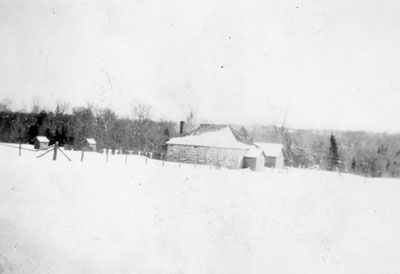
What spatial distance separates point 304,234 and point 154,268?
16.4 feet

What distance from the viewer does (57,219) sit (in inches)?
407

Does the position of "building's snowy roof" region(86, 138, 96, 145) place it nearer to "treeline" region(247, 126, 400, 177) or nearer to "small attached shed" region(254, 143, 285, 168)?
"treeline" region(247, 126, 400, 177)

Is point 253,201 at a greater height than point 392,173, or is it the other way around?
point 392,173

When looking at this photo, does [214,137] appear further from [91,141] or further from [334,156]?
[91,141]

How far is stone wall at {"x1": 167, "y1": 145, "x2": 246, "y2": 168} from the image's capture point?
985 inches

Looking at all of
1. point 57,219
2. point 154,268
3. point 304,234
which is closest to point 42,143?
point 57,219

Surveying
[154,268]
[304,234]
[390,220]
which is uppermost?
[390,220]

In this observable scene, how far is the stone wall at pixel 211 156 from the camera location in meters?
25.0

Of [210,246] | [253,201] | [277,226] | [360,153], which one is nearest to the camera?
[210,246]

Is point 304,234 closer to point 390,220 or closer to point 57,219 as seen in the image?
→ point 390,220

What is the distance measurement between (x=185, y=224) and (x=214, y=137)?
15.4 metres

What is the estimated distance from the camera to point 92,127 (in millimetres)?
30953

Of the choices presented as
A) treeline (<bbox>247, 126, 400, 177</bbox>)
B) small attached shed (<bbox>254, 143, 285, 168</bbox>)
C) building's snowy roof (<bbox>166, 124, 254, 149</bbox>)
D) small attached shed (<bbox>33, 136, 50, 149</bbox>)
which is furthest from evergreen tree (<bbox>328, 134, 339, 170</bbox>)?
small attached shed (<bbox>33, 136, 50, 149</bbox>)

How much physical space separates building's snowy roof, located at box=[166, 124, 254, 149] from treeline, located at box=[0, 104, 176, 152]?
187 centimetres
